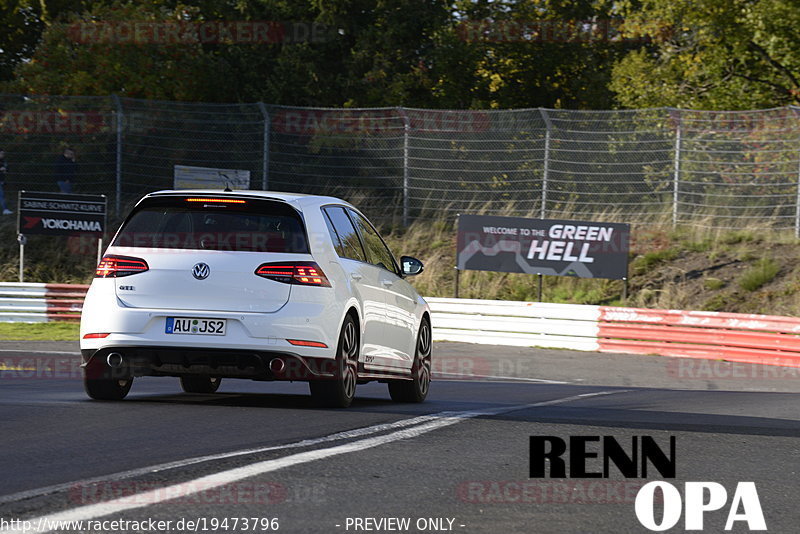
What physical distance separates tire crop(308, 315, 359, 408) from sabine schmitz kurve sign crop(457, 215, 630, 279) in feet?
56.2

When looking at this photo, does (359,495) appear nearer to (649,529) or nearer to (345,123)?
(649,529)

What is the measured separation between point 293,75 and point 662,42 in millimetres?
9944

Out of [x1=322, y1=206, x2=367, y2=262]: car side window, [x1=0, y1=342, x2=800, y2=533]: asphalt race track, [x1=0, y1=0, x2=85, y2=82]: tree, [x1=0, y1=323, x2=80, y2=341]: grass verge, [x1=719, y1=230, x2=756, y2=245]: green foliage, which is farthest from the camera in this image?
[x1=0, y1=0, x2=85, y2=82]: tree

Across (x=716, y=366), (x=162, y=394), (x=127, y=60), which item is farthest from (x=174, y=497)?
(x=127, y=60)

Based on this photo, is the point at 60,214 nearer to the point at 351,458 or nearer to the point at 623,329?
the point at 623,329

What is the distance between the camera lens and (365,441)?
25.4 feet

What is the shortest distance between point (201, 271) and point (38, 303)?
18.2 metres

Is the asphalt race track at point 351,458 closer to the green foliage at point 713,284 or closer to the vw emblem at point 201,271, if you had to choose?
the vw emblem at point 201,271

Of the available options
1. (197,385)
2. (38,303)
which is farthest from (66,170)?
(197,385)

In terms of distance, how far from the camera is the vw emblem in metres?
9.28

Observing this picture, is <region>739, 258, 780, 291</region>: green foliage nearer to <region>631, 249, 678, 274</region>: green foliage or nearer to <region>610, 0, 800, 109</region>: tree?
<region>631, 249, 678, 274</region>: green foliage

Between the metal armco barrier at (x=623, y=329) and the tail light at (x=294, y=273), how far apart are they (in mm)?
14107

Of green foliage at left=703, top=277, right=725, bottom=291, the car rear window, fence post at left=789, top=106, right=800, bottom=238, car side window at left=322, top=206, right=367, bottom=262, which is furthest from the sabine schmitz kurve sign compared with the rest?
the car rear window

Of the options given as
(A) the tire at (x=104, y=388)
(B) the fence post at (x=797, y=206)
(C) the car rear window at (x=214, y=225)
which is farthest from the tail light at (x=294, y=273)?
(B) the fence post at (x=797, y=206)
